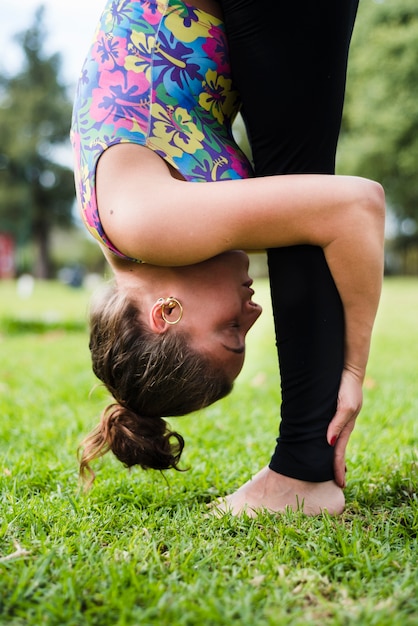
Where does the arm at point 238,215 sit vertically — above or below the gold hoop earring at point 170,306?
above

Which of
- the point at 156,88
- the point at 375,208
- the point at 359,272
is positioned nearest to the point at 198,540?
the point at 359,272

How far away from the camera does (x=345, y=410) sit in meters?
1.72

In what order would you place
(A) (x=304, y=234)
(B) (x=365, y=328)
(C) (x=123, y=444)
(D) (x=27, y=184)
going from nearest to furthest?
(A) (x=304, y=234), (B) (x=365, y=328), (C) (x=123, y=444), (D) (x=27, y=184)

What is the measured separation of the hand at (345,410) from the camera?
1.72m

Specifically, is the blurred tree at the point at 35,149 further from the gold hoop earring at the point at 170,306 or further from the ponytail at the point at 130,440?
the gold hoop earring at the point at 170,306

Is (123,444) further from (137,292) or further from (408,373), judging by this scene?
(408,373)

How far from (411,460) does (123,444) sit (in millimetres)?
973

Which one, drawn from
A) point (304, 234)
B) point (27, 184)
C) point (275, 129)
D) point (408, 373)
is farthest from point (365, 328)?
point (27, 184)

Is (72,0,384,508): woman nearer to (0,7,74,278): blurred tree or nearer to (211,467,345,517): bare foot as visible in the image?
(211,467,345,517): bare foot

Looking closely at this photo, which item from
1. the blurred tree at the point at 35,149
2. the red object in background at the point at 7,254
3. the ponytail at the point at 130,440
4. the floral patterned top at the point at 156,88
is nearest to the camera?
the floral patterned top at the point at 156,88

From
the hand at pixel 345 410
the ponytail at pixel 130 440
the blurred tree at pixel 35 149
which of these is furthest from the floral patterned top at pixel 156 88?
the blurred tree at pixel 35 149

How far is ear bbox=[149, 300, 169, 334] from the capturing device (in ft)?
5.63

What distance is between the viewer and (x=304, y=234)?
1600 millimetres

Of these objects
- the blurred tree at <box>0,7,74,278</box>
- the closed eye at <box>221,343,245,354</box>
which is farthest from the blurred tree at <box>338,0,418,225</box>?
the closed eye at <box>221,343,245,354</box>
